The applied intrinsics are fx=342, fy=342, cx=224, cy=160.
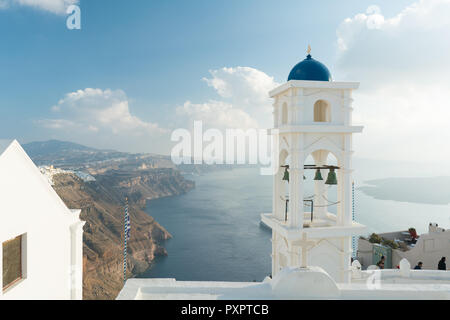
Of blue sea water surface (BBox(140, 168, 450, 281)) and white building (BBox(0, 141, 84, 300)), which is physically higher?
white building (BBox(0, 141, 84, 300))

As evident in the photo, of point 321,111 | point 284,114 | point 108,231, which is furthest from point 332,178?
point 108,231

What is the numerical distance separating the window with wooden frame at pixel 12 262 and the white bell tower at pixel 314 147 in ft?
13.2

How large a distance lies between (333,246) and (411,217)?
5416 centimetres

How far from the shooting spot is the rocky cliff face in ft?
104

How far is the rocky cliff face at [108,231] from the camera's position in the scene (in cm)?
3178

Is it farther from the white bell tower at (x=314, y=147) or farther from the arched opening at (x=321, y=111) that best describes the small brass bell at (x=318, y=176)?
the arched opening at (x=321, y=111)

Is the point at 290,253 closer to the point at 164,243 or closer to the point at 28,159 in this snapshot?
the point at 28,159

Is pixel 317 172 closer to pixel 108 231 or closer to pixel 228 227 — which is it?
pixel 108 231

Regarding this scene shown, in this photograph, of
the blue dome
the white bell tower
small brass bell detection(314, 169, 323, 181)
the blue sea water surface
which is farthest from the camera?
the blue sea water surface

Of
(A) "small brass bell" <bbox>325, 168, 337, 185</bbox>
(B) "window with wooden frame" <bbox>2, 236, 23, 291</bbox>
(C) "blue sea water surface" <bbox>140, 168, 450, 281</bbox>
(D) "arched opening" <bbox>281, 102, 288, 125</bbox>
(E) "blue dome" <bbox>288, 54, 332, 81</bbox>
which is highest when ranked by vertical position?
(E) "blue dome" <bbox>288, 54, 332, 81</bbox>

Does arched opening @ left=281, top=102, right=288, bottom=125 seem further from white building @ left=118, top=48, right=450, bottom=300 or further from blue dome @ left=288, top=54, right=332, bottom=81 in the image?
blue dome @ left=288, top=54, right=332, bottom=81

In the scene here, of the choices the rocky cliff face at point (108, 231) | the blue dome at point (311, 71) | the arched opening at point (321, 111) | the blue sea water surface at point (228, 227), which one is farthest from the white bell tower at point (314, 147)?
the blue sea water surface at point (228, 227)

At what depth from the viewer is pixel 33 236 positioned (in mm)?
4383

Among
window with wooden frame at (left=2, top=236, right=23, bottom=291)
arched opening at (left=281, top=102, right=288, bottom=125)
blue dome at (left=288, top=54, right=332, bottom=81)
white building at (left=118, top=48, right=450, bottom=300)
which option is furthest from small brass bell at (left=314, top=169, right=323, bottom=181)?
window with wooden frame at (left=2, top=236, right=23, bottom=291)
